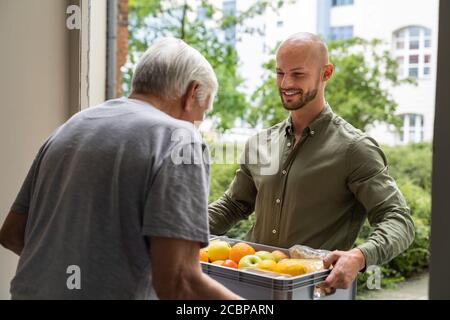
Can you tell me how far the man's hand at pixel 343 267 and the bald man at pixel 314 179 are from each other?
0.20 metres

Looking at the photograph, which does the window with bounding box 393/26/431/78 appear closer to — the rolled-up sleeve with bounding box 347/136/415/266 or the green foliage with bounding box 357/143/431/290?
the green foliage with bounding box 357/143/431/290

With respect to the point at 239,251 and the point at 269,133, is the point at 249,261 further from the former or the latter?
the point at 269,133

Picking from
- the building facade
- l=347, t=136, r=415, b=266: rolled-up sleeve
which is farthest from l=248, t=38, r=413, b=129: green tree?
l=347, t=136, r=415, b=266: rolled-up sleeve

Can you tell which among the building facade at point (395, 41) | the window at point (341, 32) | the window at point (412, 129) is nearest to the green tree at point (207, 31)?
the building facade at point (395, 41)

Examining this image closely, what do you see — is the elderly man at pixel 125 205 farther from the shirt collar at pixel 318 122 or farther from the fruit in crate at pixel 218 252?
the shirt collar at pixel 318 122

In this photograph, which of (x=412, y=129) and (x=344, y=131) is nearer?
(x=344, y=131)

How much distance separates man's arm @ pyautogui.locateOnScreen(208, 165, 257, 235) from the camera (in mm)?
2477

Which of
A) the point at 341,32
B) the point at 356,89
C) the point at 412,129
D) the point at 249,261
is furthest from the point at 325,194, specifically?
the point at 341,32

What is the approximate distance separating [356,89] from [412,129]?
0.76 metres

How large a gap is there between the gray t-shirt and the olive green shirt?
776 millimetres

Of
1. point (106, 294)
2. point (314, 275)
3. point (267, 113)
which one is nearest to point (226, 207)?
point (314, 275)

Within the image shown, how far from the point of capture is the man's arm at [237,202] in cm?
248

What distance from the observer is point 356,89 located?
6.35 meters

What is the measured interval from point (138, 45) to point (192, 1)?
2.49ft
